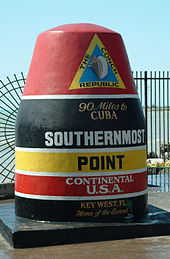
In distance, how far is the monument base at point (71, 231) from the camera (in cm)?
784

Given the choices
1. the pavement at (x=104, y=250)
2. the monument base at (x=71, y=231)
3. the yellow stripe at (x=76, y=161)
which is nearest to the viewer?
the pavement at (x=104, y=250)

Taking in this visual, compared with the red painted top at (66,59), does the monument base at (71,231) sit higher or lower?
lower

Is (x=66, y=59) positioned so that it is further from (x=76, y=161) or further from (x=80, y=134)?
(x=76, y=161)

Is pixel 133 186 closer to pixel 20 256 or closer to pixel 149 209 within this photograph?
pixel 149 209

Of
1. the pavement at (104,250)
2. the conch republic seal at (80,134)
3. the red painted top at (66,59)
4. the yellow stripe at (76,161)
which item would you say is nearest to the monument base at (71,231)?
the pavement at (104,250)

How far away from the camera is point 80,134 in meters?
8.20

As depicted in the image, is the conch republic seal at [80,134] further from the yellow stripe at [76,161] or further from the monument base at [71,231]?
the monument base at [71,231]

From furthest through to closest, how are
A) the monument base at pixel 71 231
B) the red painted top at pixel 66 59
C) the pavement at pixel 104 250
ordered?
the red painted top at pixel 66 59, the monument base at pixel 71 231, the pavement at pixel 104 250

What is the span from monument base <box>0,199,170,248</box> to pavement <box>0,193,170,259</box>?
98 millimetres

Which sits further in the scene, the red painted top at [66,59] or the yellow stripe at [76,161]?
the red painted top at [66,59]

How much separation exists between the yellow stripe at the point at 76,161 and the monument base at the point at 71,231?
2.76ft

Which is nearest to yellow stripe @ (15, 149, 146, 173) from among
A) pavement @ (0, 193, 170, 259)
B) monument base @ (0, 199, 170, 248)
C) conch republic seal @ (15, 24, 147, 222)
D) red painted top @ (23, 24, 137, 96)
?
conch republic seal @ (15, 24, 147, 222)

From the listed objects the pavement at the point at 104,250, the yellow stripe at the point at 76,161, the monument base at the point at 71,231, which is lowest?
the pavement at the point at 104,250

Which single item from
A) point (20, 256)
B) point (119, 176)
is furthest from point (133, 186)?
point (20, 256)
